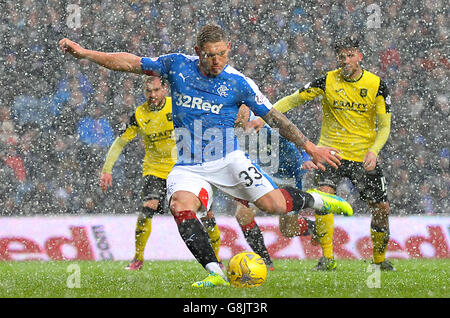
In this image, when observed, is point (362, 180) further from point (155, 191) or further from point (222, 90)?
point (222, 90)

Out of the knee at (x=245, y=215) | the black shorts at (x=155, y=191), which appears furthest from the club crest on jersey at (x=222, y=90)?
the black shorts at (x=155, y=191)

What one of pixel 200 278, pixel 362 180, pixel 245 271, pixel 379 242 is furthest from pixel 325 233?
pixel 245 271

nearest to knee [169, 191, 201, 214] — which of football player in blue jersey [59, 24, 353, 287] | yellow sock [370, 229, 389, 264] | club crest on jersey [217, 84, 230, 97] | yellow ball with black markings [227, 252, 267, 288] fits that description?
football player in blue jersey [59, 24, 353, 287]

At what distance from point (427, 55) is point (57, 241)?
628cm

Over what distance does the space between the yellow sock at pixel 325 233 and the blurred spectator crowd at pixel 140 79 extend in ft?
10.5

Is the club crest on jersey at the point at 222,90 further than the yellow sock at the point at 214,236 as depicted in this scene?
No

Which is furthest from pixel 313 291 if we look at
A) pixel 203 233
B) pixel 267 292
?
pixel 203 233

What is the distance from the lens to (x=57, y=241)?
10375 mm

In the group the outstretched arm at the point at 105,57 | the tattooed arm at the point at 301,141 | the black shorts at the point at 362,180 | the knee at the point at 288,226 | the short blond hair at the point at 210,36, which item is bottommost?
the knee at the point at 288,226

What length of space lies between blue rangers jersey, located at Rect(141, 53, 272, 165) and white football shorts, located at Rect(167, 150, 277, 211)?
0.21 feet

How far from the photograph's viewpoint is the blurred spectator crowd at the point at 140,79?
1168 centimetres

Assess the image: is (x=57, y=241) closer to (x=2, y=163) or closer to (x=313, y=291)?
(x=2, y=163)

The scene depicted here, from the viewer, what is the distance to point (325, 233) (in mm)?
8281

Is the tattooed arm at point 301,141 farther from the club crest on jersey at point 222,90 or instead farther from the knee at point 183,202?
the knee at point 183,202
